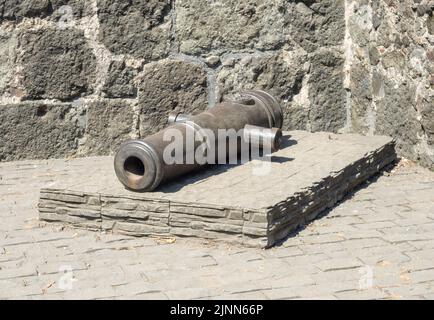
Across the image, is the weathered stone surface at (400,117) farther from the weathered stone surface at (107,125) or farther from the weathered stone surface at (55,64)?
the weathered stone surface at (55,64)

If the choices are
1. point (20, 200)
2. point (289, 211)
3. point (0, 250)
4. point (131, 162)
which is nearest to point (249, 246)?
point (289, 211)

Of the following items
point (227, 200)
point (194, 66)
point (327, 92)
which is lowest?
point (227, 200)

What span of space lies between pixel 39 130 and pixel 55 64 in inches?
20.6

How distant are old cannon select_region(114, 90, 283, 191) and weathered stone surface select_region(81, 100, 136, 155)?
81 centimetres

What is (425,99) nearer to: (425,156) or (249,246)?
(425,156)

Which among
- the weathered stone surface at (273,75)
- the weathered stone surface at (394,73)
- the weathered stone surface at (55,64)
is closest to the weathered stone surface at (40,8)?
the weathered stone surface at (55,64)

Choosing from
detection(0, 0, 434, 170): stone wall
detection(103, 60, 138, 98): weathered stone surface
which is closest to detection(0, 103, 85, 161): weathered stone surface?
detection(0, 0, 434, 170): stone wall

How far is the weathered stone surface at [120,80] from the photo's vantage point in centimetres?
654

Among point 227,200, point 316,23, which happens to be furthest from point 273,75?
point 227,200

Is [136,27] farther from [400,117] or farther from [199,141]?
[400,117]

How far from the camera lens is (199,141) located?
5250mm

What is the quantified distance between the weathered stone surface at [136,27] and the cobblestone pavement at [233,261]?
1.72 m

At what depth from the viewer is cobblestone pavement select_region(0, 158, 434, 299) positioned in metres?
3.85

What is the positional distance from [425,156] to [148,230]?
244 centimetres
